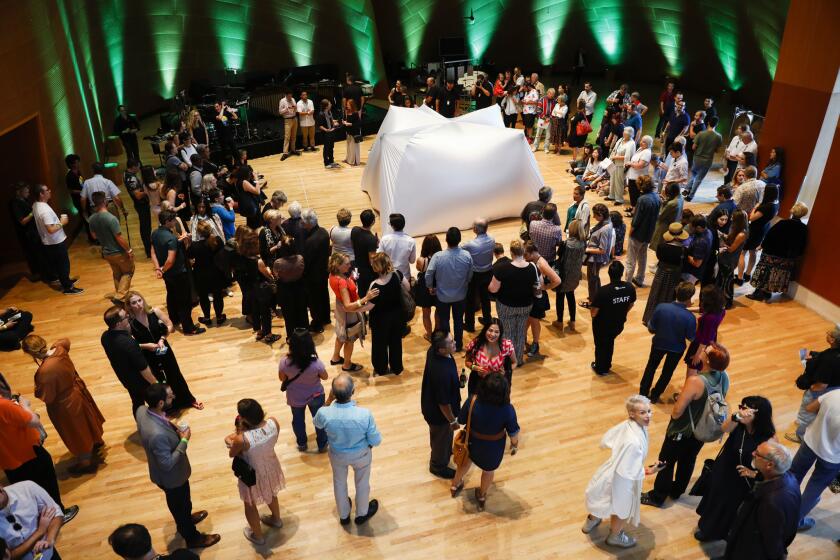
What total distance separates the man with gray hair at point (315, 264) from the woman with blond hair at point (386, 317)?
0.88 m

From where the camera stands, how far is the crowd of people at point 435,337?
156 inches

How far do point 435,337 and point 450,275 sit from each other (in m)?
1.67

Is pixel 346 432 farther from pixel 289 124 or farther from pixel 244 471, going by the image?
pixel 289 124

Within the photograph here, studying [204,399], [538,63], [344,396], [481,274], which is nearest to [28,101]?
[204,399]

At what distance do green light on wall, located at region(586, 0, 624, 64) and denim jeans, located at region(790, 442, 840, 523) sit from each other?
53.0 ft

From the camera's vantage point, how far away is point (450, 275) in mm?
6031

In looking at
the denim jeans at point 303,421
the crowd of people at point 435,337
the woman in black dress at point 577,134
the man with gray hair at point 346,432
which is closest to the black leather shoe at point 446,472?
the crowd of people at point 435,337

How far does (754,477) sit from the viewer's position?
376 centimetres

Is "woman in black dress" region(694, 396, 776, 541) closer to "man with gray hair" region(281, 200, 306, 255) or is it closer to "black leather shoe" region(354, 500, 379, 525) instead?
"black leather shoe" region(354, 500, 379, 525)

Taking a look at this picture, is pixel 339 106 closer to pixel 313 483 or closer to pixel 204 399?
pixel 204 399

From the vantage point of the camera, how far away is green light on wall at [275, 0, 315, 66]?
1670 cm

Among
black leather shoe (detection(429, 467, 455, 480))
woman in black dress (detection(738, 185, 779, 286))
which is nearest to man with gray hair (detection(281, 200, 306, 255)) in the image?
black leather shoe (detection(429, 467, 455, 480))

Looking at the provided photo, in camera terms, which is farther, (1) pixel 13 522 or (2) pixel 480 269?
(2) pixel 480 269

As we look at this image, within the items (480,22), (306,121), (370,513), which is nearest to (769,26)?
(480,22)
